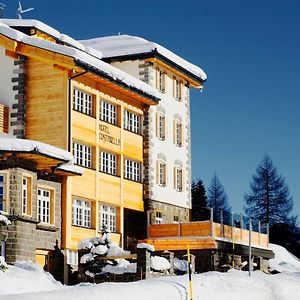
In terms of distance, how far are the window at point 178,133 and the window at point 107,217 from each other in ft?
27.8

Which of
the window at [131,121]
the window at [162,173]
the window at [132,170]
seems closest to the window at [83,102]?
the window at [131,121]

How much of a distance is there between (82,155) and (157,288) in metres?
13.3

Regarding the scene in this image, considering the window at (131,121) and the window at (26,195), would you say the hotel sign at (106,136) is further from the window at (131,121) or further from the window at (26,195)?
the window at (26,195)

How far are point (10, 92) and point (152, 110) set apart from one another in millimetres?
9292

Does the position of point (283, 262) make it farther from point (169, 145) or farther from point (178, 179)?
point (169, 145)

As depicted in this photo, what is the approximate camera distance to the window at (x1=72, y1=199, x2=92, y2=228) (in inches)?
1517

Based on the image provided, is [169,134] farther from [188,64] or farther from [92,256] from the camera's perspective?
[92,256]

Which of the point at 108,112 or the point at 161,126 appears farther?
the point at 161,126

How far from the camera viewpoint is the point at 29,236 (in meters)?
34.1

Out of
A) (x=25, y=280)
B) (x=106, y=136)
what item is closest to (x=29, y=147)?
(x=25, y=280)

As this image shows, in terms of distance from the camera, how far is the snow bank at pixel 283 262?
52.2 meters

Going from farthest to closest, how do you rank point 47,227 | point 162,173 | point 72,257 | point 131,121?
point 162,173, point 131,121, point 72,257, point 47,227

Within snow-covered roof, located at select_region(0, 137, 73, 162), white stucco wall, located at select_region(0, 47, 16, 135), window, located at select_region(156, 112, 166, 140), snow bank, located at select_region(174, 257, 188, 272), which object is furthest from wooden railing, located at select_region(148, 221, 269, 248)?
snow-covered roof, located at select_region(0, 137, 73, 162)

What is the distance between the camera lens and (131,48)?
47.1 metres
